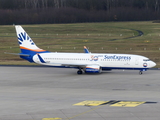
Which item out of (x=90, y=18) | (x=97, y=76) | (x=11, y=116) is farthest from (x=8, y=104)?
(x=90, y=18)

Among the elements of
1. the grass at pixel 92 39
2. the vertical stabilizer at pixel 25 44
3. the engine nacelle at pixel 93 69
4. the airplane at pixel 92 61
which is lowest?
the grass at pixel 92 39

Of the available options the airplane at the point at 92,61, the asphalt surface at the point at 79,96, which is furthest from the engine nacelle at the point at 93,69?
the asphalt surface at the point at 79,96

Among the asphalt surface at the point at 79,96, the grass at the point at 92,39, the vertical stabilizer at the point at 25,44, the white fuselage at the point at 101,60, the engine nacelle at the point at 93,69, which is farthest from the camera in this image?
the grass at the point at 92,39

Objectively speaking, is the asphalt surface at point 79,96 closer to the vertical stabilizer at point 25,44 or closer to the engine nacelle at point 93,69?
the engine nacelle at point 93,69

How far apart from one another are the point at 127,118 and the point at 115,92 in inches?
464

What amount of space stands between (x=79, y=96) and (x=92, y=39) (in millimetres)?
74955

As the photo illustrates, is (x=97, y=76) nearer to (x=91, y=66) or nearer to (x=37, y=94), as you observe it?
(x=91, y=66)

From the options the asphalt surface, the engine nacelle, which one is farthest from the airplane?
the asphalt surface

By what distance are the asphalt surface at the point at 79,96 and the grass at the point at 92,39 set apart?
957 inches

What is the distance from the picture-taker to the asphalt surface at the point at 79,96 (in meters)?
26.7

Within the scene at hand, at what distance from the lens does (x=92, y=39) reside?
10894 centimetres

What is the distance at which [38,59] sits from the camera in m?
56.0

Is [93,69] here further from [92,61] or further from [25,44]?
[25,44]

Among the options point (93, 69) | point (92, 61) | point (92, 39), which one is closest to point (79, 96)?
point (93, 69)
